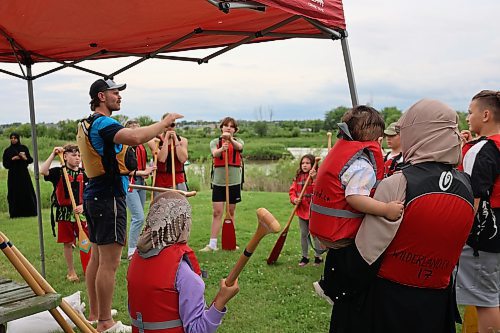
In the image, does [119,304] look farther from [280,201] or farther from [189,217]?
[280,201]

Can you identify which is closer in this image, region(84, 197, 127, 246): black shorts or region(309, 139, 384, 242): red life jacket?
region(309, 139, 384, 242): red life jacket

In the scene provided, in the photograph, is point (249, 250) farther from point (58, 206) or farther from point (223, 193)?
point (223, 193)

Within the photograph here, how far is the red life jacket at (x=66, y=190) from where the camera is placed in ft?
18.0

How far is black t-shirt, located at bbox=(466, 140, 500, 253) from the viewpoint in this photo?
3.03 metres

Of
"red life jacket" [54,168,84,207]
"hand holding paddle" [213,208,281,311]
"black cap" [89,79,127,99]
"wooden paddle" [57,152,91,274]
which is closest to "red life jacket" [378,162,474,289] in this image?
"hand holding paddle" [213,208,281,311]

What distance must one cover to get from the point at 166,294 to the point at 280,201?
888 centimetres

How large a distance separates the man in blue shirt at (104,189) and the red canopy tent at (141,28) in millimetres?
750

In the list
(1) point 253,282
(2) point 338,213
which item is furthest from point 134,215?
(2) point 338,213

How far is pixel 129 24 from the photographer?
4410 mm

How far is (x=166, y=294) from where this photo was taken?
221cm

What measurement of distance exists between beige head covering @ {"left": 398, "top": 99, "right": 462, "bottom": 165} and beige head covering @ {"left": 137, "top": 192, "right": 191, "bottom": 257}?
1077 mm

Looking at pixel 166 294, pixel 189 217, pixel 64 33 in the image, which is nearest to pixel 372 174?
pixel 189 217

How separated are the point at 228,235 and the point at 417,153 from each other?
471 cm

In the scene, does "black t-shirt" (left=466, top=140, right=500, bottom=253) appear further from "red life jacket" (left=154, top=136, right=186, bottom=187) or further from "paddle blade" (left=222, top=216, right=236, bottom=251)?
"red life jacket" (left=154, top=136, right=186, bottom=187)
